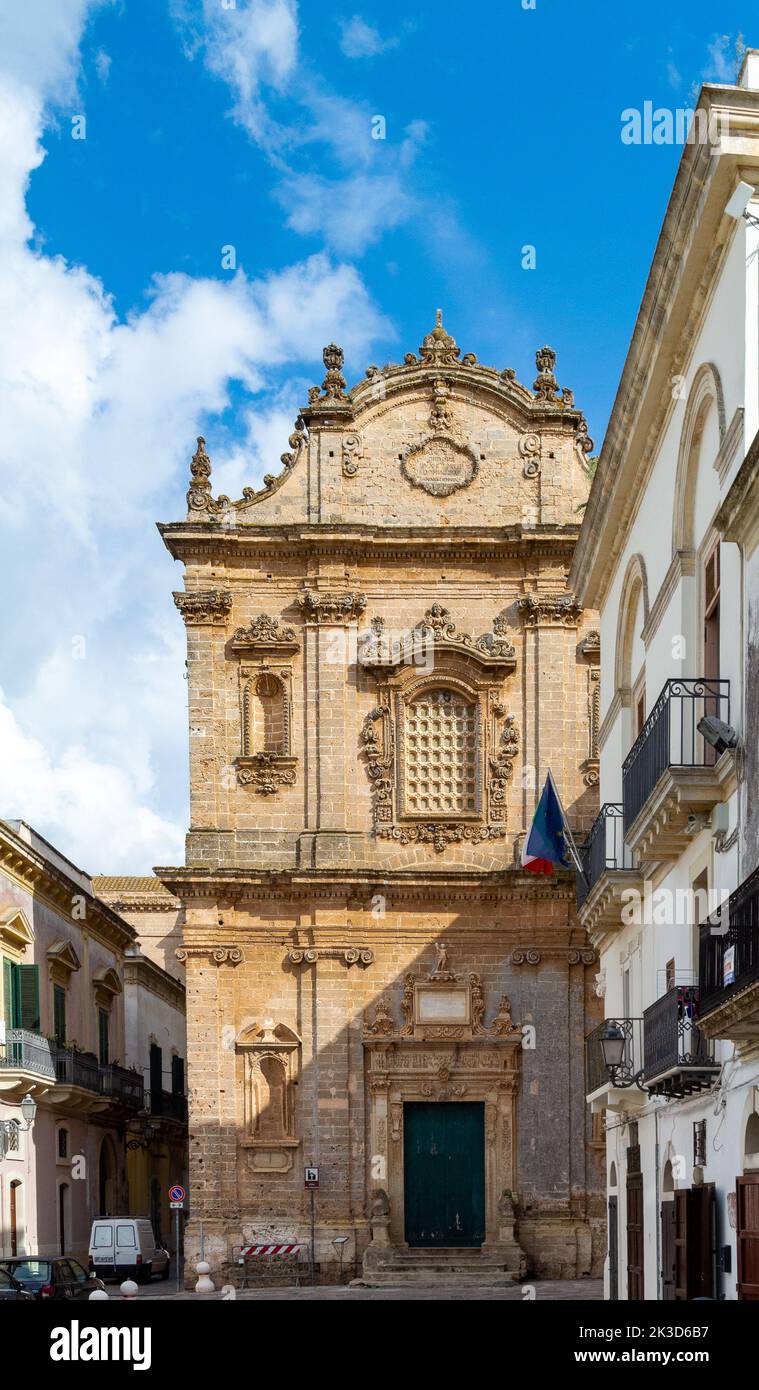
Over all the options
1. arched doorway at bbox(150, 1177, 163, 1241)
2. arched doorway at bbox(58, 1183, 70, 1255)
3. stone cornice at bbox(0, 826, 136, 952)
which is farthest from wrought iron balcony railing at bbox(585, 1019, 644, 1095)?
arched doorway at bbox(150, 1177, 163, 1241)

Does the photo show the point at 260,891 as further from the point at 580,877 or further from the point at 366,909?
the point at 580,877

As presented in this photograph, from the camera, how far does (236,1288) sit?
2994 cm

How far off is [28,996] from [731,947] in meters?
24.5

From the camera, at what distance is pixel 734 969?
12.9 m

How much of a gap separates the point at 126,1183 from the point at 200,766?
660 inches

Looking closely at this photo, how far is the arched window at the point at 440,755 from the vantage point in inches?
1287

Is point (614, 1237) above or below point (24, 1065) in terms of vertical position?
below

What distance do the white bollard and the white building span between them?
9774 millimetres

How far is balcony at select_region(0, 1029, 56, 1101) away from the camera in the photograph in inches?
1288

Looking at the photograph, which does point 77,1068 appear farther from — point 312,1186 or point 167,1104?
point 167,1104

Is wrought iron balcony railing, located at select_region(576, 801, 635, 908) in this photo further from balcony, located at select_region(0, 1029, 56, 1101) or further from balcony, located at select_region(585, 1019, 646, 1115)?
balcony, located at select_region(0, 1029, 56, 1101)

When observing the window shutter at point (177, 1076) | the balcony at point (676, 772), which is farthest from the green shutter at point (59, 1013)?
the balcony at point (676, 772)

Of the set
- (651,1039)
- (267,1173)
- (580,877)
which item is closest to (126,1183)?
(267,1173)

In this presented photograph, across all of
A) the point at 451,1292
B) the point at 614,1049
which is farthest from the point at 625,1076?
the point at 451,1292
